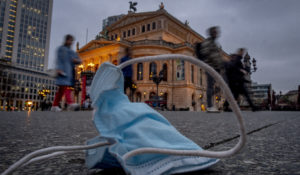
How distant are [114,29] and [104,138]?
4040cm

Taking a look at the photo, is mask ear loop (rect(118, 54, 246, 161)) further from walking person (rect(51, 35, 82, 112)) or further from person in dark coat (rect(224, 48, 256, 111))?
person in dark coat (rect(224, 48, 256, 111))

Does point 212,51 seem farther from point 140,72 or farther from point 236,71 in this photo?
point 140,72

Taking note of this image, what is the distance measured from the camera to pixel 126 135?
2.31 ft

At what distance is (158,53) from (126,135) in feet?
89.7

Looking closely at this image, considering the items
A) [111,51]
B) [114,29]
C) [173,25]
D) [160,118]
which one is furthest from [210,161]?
[114,29]

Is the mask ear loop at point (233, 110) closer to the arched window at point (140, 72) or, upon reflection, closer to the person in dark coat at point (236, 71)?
the person in dark coat at point (236, 71)

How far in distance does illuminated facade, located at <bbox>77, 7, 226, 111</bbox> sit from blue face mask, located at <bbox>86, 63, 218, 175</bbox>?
24315mm

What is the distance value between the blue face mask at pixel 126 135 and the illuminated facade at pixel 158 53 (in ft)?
79.8

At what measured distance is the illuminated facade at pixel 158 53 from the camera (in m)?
28.4

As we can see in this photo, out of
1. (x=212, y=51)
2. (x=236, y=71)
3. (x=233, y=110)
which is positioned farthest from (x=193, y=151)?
(x=236, y=71)

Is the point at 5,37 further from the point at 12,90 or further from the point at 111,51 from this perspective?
the point at 111,51

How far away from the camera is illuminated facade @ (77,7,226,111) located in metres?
28.4

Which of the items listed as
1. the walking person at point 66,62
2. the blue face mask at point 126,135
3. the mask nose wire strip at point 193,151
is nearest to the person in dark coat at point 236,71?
the walking person at point 66,62

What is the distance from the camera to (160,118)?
2.74 ft
